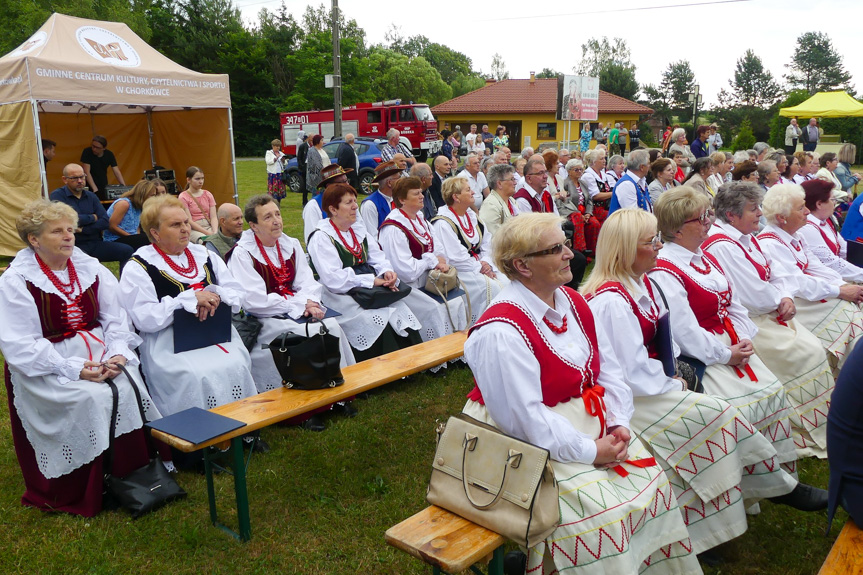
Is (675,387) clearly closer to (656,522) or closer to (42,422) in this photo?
(656,522)

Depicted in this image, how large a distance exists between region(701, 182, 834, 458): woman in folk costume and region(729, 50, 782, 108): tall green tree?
67.3 metres

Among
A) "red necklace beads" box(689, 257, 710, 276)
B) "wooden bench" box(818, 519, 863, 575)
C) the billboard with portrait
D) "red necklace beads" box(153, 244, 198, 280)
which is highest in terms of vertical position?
the billboard with portrait

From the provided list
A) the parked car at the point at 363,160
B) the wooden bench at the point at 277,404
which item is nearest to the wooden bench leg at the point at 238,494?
the wooden bench at the point at 277,404

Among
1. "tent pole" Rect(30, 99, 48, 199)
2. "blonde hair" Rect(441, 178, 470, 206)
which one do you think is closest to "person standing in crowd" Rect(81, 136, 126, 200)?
"tent pole" Rect(30, 99, 48, 199)

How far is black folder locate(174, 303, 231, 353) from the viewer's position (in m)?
4.09

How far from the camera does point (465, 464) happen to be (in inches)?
93.0

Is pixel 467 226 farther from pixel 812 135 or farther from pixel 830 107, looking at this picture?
pixel 830 107

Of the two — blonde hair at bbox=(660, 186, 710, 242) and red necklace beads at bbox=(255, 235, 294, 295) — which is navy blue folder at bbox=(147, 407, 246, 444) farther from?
blonde hair at bbox=(660, 186, 710, 242)

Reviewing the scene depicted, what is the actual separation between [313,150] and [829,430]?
11.7 metres

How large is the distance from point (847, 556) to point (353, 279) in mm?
3955

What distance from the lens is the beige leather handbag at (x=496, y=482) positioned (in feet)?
7.26

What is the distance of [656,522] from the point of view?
8.27 feet

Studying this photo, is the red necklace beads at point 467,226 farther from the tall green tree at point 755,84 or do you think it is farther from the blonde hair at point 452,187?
the tall green tree at point 755,84

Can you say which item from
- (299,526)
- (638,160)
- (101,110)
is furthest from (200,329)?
(101,110)
